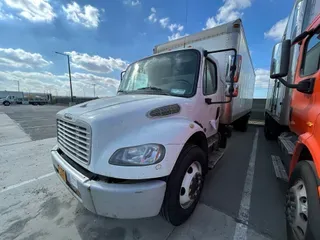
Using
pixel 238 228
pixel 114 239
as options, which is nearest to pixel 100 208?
pixel 114 239

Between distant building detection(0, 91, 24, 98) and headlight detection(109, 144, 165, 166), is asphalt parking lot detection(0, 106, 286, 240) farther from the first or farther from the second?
distant building detection(0, 91, 24, 98)

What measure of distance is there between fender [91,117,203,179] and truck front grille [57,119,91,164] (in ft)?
0.64

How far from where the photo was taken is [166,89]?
8.71ft

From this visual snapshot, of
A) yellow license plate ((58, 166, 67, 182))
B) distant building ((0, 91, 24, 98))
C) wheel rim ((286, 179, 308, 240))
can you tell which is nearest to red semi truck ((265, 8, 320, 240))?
wheel rim ((286, 179, 308, 240))

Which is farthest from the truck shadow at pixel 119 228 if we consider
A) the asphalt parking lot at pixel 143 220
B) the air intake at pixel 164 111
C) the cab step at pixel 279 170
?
the cab step at pixel 279 170

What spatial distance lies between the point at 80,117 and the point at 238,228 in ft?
7.86

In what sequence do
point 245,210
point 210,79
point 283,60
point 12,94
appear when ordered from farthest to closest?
point 12,94, point 210,79, point 245,210, point 283,60

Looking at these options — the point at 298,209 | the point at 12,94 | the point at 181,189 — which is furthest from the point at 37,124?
the point at 12,94

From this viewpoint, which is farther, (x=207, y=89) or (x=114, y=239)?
(x=207, y=89)

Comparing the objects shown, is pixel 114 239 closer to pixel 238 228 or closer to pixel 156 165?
pixel 156 165

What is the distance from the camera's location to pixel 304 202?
1707mm

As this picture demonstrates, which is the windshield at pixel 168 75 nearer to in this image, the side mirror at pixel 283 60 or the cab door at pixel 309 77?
the side mirror at pixel 283 60

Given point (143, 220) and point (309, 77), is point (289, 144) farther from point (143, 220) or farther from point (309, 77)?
point (143, 220)

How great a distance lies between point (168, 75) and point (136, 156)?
1.65 m
